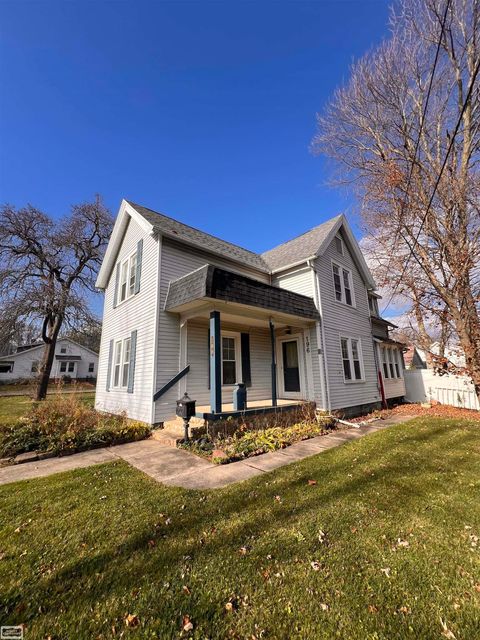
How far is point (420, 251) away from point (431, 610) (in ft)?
42.0

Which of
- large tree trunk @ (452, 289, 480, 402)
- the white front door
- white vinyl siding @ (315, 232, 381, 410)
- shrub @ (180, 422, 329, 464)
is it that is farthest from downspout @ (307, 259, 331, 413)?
large tree trunk @ (452, 289, 480, 402)

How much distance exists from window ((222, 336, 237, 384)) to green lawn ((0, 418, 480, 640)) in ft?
17.5

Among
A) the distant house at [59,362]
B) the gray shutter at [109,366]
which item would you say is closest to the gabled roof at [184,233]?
the gray shutter at [109,366]

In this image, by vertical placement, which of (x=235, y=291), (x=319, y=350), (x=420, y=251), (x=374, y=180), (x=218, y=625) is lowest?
(x=218, y=625)

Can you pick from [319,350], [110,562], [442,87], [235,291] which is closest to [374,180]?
[442,87]

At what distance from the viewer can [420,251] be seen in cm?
1196

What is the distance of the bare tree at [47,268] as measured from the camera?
18.6 m

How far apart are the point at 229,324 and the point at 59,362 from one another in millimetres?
38212

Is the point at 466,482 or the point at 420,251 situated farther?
the point at 420,251

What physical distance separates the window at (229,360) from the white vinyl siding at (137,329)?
2692 mm

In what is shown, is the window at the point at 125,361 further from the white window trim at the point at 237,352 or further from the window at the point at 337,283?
the window at the point at 337,283

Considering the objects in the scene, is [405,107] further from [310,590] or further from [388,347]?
[310,590]

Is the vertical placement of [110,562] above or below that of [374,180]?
below

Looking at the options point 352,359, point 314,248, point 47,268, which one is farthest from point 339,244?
point 47,268
